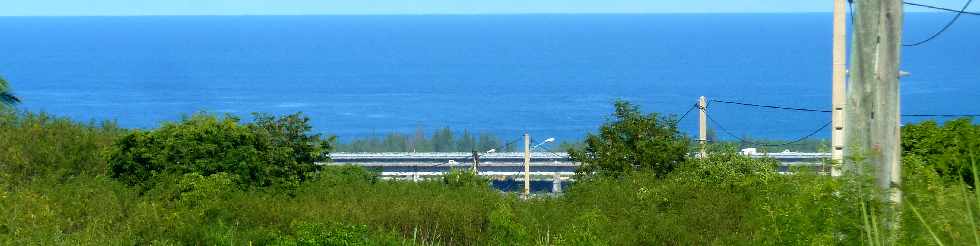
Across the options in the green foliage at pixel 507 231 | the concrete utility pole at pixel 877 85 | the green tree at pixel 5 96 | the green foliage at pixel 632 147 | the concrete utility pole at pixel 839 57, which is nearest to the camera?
the concrete utility pole at pixel 877 85

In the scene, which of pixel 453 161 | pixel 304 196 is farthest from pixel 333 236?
pixel 453 161

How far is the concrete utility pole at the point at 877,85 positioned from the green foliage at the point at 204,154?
1333cm

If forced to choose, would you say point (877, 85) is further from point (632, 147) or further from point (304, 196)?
point (632, 147)

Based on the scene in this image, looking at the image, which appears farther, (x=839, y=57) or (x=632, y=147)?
(x=632, y=147)

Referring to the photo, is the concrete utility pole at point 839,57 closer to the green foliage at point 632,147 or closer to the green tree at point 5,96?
the green foliage at point 632,147

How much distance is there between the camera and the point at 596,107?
14975 cm

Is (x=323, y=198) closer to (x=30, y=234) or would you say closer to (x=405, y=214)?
(x=405, y=214)

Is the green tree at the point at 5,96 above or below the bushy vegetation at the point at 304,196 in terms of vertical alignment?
above

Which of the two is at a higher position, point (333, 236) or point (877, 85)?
point (877, 85)

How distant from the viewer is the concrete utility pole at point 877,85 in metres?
8.23

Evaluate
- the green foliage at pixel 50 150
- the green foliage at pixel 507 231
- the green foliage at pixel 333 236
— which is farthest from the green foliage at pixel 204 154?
the green foliage at pixel 507 231

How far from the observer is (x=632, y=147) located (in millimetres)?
24578

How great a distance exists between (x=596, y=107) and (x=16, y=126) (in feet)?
420

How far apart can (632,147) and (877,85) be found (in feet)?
53.6
